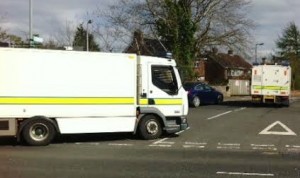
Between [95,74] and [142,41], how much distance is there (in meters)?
32.3

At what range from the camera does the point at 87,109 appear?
52.9ft

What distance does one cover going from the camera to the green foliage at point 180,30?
154ft

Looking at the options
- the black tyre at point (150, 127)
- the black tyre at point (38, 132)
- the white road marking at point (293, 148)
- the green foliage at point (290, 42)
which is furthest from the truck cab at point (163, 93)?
the green foliage at point (290, 42)

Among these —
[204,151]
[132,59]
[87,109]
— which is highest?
[132,59]

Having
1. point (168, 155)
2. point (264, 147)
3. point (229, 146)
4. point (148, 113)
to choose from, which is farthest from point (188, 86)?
point (168, 155)

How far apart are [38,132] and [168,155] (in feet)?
13.1

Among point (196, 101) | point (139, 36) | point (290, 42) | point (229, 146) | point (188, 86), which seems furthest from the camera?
point (290, 42)

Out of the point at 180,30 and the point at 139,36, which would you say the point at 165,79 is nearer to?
the point at 180,30

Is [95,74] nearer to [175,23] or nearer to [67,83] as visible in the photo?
[67,83]

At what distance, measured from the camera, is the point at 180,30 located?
155 ft

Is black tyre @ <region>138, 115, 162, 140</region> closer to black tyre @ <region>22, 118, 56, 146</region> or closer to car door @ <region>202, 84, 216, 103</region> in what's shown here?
black tyre @ <region>22, 118, 56, 146</region>

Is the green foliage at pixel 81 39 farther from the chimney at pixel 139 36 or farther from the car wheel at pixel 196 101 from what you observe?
the car wheel at pixel 196 101

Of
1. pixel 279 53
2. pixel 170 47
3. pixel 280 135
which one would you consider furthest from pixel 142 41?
pixel 279 53

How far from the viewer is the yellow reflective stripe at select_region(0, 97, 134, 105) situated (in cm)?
1544
